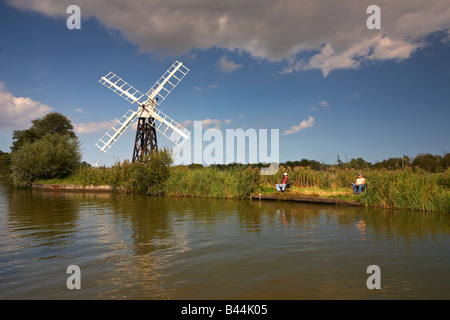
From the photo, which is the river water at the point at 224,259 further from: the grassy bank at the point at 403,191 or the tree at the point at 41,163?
the tree at the point at 41,163

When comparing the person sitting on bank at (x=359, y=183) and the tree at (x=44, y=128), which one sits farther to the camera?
the tree at (x=44, y=128)

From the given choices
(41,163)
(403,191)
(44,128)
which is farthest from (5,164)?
(403,191)

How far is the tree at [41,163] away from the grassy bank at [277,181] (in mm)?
4675

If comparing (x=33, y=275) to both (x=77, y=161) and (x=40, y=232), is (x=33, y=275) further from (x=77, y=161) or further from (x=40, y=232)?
(x=77, y=161)

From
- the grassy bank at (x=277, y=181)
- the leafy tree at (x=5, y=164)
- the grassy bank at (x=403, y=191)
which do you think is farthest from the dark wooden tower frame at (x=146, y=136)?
the leafy tree at (x=5, y=164)

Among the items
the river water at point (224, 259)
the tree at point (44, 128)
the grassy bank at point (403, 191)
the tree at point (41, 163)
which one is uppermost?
the tree at point (44, 128)

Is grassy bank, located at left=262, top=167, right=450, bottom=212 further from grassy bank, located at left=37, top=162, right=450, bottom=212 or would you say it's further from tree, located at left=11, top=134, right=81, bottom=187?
tree, located at left=11, top=134, right=81, bottom=187

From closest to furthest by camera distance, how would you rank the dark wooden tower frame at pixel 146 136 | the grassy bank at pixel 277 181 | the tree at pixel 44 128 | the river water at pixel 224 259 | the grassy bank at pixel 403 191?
the river water at pixel 224 259
the grassy bank at pixel 403 191
the grassy bank at pixel 277 181
the dark wooden tower frame at pixel 146 136
the tree at pixel 44 128

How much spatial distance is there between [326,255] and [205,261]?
2536 millimetres

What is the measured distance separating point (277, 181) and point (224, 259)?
1526cm

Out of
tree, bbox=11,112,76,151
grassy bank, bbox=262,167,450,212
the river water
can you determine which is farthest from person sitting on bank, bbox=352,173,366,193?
tree, bbox=11,112,76,151

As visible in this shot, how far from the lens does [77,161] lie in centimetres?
3225

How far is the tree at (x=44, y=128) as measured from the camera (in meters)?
46.8
